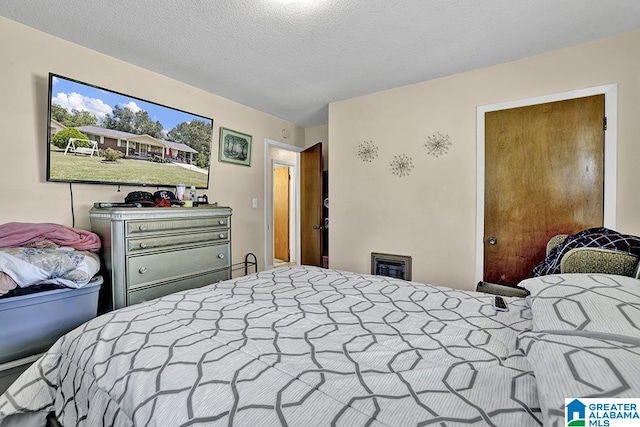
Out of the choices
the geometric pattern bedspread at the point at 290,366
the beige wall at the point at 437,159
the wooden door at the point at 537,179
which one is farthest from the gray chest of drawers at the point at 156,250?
the wooden door at the point at 537,179

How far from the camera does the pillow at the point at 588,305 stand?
0.79m

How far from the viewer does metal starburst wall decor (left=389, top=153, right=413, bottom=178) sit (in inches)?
121

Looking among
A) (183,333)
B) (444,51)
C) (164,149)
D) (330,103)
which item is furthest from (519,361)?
(330,103)

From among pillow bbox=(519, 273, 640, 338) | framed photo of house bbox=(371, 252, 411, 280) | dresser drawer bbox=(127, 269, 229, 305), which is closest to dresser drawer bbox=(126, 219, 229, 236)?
dresser drawer bbox=(127, 269, 229, 305)

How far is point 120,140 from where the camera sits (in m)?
2.40

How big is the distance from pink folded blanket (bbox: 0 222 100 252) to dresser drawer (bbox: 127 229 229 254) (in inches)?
10.1

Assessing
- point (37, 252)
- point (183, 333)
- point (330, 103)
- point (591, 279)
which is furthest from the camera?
point (330, 103)

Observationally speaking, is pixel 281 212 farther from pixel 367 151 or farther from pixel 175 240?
pixel 175 240

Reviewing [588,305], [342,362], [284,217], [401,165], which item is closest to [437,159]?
[401,165]

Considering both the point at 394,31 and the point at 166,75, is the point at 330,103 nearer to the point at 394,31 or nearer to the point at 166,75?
the point at 394,31

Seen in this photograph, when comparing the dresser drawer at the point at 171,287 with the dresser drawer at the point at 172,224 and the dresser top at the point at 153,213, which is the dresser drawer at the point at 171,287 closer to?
the dresser drawer at the point at 172,224

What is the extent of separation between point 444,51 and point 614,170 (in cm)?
160

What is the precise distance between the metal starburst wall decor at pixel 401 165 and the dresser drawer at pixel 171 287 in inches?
81.9

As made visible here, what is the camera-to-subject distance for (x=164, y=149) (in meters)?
2.72
